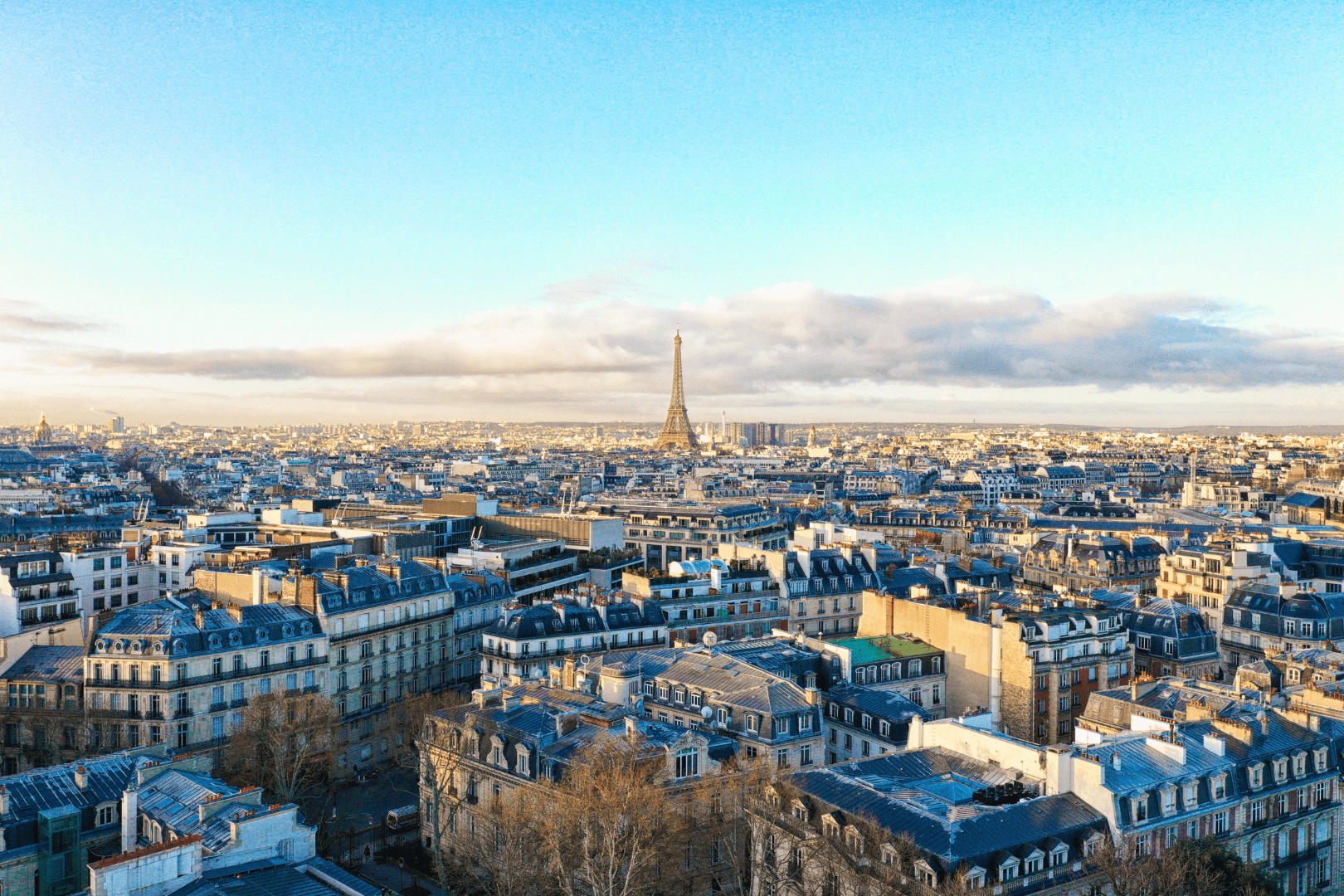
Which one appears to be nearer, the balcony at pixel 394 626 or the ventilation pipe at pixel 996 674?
the ventilation pipe at pixel 996 674

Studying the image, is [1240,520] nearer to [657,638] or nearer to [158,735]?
[657,638]

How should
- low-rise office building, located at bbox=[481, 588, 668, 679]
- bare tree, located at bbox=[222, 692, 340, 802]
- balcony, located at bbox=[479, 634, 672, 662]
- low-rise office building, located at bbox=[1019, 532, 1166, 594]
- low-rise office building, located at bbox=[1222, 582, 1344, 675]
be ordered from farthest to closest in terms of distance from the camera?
low-rise office building, located at bbox=[1019, 532, 1166, 594] < low-rise office building, located at bbox=[1222, 582, 1344, 675] < low-rise office building, located at bbox=[481, 588, 668, 679] < balcony, located at bbox=[479, 634, 672, 662] < bare tree, located at bbox=[222, 692, 340, 802]

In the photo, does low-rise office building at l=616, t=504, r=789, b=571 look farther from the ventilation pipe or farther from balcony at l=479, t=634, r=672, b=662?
the ventilation pipe

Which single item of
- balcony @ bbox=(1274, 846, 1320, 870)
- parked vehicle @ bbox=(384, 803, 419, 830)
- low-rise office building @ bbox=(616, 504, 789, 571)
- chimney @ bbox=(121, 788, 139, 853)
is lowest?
parked vehicle @ bbox=(384, 803, 419, 830)

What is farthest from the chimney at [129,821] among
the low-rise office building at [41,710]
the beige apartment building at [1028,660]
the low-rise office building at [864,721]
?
the beige apartment building at [1028,660]

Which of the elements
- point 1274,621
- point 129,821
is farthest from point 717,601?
point 129,821

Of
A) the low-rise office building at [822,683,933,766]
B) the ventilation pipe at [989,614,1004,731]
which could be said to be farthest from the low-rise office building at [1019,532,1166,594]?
the low-rise office building at [822,683,933,766]

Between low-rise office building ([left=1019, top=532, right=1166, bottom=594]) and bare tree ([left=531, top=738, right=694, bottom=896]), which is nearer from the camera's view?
bare tree ([left=531, top=738, right=694, bottom=896])

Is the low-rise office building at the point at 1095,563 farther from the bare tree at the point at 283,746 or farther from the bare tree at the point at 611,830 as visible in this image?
the bare tree at the point at 611,830
